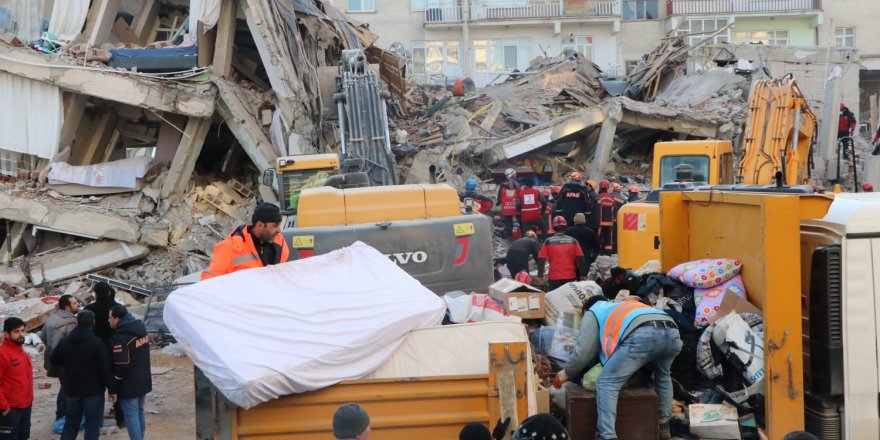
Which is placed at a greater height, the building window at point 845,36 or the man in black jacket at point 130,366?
the building window at point 845,36

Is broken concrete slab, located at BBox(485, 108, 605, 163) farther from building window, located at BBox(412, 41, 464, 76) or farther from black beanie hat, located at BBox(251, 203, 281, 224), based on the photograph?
building window, located at BBox(412, 41, 464, 76)

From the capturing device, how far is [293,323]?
225 inches

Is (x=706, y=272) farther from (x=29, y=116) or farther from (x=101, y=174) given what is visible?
(x=29, y=116)

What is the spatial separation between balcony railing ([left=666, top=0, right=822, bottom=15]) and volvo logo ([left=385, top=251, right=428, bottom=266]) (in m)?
41.3

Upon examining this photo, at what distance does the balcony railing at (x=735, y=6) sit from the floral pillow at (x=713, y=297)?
4289 cm

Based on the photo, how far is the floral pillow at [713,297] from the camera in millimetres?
6918

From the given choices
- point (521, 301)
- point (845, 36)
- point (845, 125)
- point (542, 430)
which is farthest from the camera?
point (845, 36)

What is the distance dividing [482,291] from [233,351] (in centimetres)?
433

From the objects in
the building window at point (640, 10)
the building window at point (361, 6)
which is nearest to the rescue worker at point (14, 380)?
the building window at point (361, 6)

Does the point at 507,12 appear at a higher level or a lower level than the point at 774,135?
higher

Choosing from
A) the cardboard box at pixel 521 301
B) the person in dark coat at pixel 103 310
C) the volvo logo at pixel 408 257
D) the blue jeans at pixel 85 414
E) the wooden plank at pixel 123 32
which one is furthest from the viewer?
the wooden plank at pixel 123 32

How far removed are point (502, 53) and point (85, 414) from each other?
4034cm

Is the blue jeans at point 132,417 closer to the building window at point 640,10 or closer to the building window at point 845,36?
the building window at point 640,10

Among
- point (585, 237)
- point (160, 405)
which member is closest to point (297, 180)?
point (585, 237)
